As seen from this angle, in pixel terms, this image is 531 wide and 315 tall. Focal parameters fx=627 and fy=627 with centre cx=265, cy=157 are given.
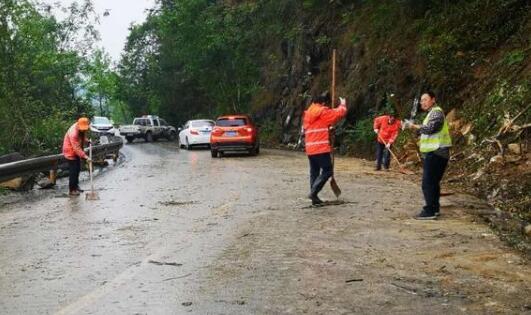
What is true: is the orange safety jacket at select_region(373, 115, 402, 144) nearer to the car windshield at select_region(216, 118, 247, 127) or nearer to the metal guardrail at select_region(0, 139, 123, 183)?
the car windshield at select_region(216, 118, 247, 127)

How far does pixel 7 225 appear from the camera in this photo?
959cm

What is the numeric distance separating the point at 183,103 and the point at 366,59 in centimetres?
2973

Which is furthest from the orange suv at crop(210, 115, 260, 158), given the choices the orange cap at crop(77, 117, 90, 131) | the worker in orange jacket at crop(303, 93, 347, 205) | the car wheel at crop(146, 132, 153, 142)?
the car wheel at crop(146, 132, 153, 142)

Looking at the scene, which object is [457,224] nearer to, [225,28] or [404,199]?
[404,199]

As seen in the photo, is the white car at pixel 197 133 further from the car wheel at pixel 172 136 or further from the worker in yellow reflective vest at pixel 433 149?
the worker in yellow reflective vest at pixel 433 149

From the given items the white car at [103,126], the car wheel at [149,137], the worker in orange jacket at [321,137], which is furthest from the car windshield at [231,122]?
the white car at [103,126]

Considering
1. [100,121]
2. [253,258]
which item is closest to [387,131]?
[253,258]

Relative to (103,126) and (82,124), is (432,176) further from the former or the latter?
(103,126)

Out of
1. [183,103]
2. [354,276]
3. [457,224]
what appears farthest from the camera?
[183,103]

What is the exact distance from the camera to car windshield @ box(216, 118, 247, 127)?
2380 cm

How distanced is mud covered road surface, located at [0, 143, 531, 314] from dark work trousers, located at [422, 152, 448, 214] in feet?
1.00

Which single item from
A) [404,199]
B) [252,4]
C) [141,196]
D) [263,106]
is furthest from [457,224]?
[252,4]

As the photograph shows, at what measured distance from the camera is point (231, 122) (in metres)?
23.9

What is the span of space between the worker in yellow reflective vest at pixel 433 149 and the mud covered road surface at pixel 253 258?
12.5 inches
